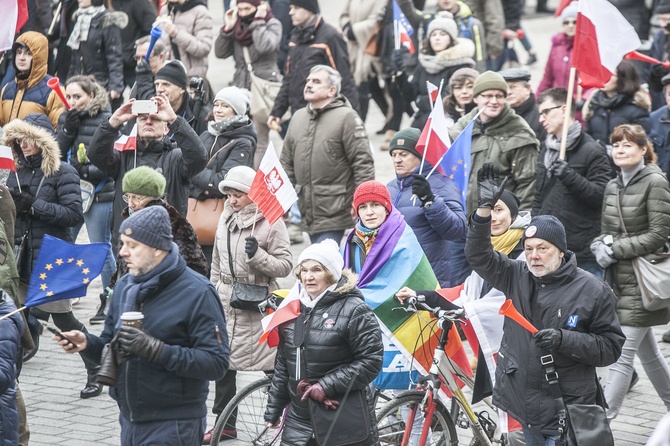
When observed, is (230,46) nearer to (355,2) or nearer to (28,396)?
(355,2)

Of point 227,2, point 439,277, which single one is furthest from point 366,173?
point 227,2

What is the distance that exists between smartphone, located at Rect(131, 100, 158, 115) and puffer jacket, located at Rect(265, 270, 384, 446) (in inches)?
106

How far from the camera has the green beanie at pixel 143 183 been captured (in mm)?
7750

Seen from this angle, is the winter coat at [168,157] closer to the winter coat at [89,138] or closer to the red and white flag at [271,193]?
the red and white flag at [271,193]

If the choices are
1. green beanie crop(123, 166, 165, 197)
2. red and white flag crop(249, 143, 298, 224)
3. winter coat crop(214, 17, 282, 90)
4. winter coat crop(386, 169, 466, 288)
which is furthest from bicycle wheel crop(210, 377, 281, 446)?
winter coat crop(214, 17, 282, 90)

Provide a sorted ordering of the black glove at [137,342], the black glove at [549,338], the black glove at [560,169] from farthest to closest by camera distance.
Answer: the black glove at [560,169] → the black glove at [549,338] → the black glove at [137,342]

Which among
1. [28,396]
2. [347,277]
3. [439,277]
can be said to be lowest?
[28,396]

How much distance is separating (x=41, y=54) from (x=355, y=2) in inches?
197

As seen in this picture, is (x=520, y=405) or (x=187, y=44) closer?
(x=520, y=405)

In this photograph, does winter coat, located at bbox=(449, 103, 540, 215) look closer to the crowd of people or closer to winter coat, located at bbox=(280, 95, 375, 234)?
the crowd of people

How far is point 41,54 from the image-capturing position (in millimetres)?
11836

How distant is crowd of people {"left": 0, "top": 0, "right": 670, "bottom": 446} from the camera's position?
597 centimetres

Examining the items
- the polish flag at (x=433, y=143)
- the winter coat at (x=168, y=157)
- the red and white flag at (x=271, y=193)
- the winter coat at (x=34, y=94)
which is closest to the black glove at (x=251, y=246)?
the red and white flag at (x=271, y=193)

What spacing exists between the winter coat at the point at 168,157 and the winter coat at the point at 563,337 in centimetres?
281
